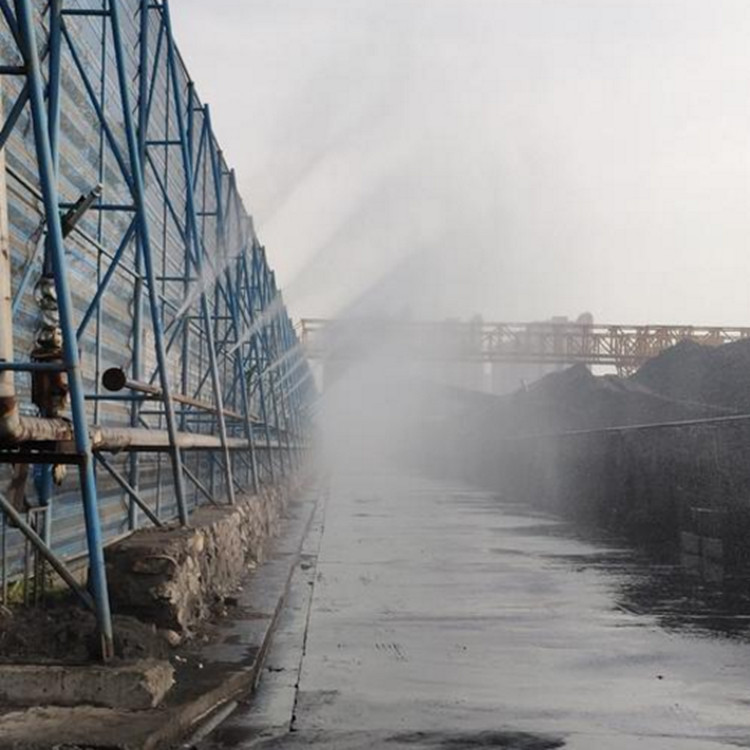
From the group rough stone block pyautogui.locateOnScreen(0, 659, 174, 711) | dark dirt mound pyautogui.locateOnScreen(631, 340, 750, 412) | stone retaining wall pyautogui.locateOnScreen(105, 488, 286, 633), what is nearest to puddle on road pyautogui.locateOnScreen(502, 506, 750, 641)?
stone retaining wall pyautogui.locateOnScreen(105, 488, 286, 633)

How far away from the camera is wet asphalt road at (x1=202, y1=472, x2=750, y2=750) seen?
23.1ft

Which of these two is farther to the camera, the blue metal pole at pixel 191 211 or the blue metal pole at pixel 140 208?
the blue metal pole at pixel 191 211

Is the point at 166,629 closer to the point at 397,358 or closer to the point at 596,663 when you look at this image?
the point at 596,663

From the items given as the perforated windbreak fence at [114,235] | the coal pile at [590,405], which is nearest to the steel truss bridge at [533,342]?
the coal pile at [590,405]

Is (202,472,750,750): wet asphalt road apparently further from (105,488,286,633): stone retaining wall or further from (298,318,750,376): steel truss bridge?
(298,318,750,376): steel truss bridge

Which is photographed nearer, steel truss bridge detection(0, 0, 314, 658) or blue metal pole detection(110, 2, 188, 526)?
steel truss bridge detection(0, 0, 314, 658)

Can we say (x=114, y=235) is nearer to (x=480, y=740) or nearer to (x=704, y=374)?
(x=480, y=740)

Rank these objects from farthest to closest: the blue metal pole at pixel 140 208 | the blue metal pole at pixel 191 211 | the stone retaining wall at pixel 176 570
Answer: the blue metal pole at pixel 191 211, the blue metal pole at pixel 140 208, the stone retaining wall at pixel 176 570

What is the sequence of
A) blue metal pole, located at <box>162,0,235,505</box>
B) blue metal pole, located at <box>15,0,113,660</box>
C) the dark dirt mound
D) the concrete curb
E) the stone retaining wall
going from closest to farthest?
the concrete curb < blue metal pole, located at <box>15,0,113,660</box> < the stone retaining wall < blue metal pole, located at <box>162,0,235,505</box> < the dark dirt mound

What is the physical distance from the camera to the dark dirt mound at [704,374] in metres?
39.5

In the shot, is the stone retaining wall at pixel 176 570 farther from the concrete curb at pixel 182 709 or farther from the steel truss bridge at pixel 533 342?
the steel truss bridge at pixel 533 342

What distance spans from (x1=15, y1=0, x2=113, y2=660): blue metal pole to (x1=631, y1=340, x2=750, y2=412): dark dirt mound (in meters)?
30.9

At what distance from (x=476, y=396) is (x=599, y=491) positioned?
7794cm

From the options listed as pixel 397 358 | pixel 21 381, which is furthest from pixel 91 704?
pixel 397 358
